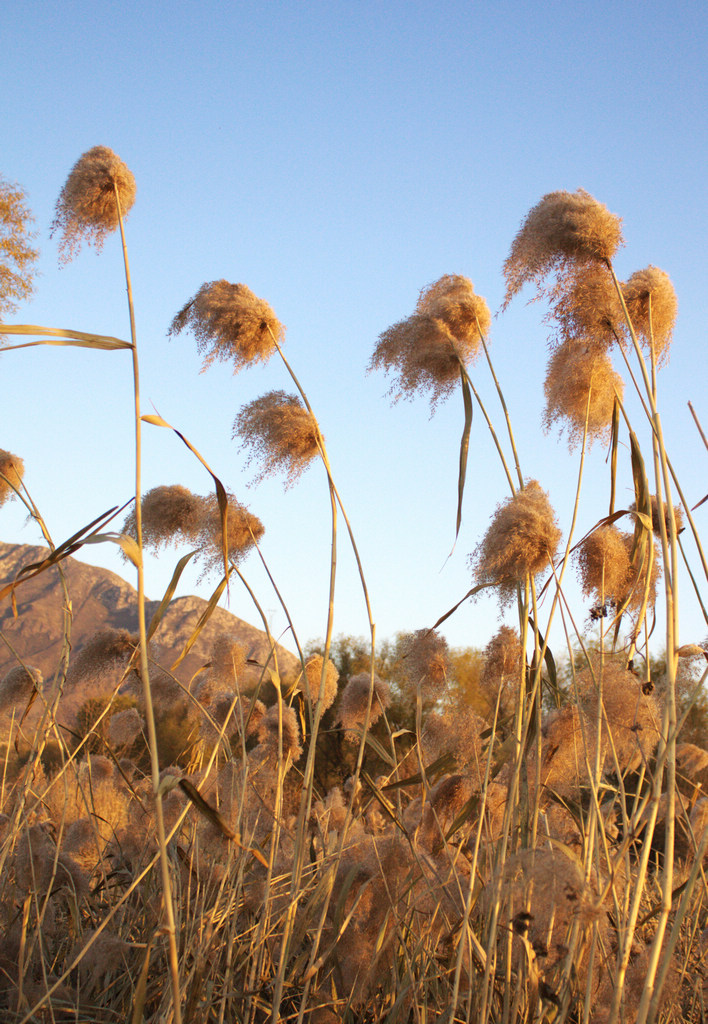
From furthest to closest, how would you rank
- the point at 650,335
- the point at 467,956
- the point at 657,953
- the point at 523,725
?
the point at 650,335, the point at 523,725, the point at 467,956, the point at 657,953

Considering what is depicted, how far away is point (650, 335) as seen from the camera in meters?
2.13

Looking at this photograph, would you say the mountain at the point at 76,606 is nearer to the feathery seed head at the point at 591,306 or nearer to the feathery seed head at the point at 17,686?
the feathery seed head at the point at 17,686

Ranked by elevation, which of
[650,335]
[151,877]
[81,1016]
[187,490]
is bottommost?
[81,1016]

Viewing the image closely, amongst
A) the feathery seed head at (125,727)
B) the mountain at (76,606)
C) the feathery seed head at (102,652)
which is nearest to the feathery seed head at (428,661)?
the feathery seed head at (102,652)

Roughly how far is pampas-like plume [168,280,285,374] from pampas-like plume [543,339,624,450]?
0.88 metres

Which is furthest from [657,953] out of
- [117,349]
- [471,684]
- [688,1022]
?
[471,684]

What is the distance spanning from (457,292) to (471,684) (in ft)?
53.0

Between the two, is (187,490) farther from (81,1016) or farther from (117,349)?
(81,1016)

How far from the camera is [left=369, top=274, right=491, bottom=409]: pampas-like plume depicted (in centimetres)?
227

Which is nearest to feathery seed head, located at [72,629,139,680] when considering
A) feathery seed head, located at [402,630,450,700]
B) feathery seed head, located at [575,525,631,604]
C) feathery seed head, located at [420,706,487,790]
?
feathery seed head, located at [402,630,450,700]

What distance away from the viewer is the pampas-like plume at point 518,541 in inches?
72.7

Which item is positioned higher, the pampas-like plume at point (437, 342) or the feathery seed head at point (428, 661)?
the pampas-like plume at point (437, 342)

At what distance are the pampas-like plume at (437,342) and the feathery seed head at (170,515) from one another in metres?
0.77

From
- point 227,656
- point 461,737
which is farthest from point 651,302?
point 227,656
